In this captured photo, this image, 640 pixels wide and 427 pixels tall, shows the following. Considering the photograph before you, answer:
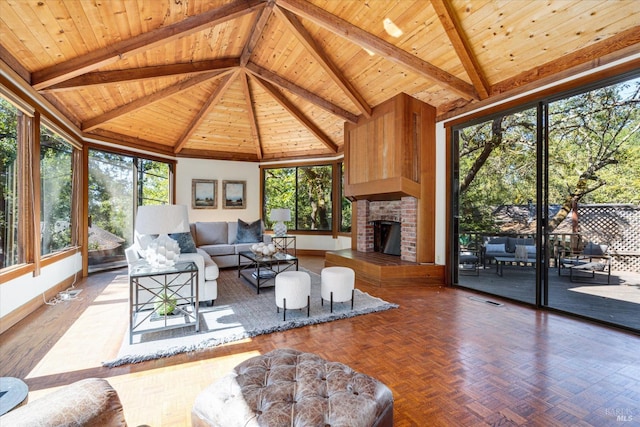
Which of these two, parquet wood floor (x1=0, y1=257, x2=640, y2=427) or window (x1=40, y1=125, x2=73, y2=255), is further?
window (x1=40, y1=125, x2=73, y2=255)

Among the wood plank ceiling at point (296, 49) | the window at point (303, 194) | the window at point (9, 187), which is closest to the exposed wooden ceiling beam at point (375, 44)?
the wood plank ceiling at point (296, 49)

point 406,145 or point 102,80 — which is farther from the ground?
point 102,80

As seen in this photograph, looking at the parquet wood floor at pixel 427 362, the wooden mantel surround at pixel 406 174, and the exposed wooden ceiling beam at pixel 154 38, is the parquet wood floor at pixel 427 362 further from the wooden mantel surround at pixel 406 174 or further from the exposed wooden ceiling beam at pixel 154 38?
the exposed wooden ceiling beam at pixel 154 38

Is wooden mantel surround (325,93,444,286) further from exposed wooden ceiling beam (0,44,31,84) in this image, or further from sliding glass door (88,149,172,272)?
sliding glass door (88,149,172,272)

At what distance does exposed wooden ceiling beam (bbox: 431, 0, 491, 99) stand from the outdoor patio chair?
7.42 ft

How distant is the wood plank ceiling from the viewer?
2844 millimetres

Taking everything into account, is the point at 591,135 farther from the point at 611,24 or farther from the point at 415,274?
the point at 415,274

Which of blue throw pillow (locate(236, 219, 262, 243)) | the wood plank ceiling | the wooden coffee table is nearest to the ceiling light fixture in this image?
the wood plank ceiling

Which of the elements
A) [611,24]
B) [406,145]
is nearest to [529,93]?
[611,24]

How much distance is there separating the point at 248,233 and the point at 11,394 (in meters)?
5.13

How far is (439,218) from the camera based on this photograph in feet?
15.8

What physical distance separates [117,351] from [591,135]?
203 inches

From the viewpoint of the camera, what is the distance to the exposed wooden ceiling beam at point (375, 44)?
131 inches

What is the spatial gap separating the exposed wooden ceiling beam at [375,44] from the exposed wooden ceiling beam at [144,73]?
1.68 meters
